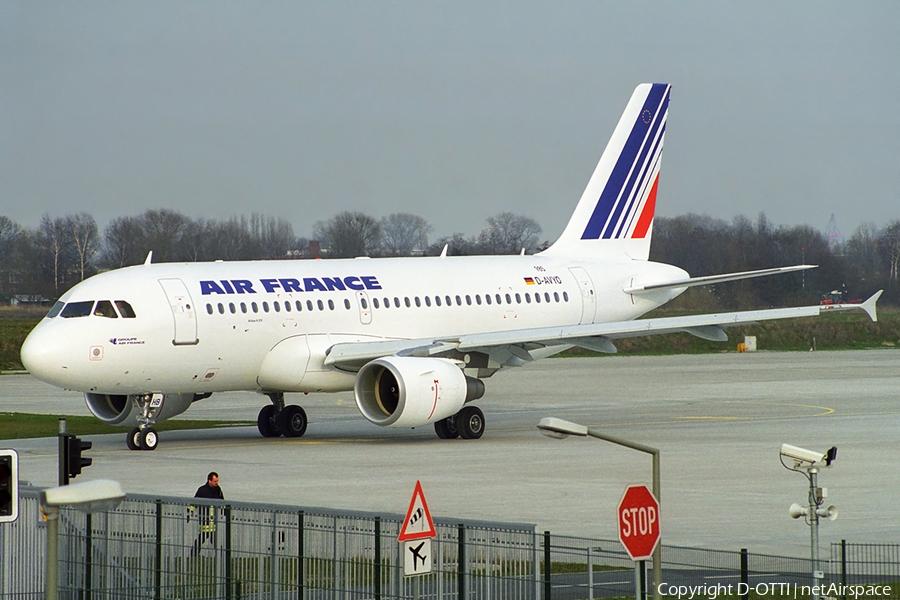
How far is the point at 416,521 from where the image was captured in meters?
14.3

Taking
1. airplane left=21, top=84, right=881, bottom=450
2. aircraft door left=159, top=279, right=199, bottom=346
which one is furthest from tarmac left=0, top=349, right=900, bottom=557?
aircraft door left=159, top=279, right=199, bottom=346

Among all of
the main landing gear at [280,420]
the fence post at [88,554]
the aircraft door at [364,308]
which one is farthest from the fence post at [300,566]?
the main landing gear at [280,420]

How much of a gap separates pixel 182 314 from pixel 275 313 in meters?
2.45

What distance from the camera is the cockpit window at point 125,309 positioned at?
31562 mm

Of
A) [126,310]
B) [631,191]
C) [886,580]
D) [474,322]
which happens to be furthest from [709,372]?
[886,580]

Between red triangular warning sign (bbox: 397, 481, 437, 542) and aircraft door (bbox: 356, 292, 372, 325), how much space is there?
21187mm

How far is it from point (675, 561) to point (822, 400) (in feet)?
98.0

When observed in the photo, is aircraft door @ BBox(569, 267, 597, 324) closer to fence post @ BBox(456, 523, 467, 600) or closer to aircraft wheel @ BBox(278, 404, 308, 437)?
aircraft wheel @ BBox(278, 404, 308, 437)

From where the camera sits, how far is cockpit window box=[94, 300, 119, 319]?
103 ft

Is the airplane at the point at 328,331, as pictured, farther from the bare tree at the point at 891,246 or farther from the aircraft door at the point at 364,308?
the bare tree at the point at 891,246

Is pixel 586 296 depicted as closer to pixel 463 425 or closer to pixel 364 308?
pixel 463 425

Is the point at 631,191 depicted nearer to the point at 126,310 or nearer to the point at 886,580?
the point at 126,310

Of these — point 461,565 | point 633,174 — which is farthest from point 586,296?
point 461,565

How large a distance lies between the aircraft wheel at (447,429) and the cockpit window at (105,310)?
8.16m
